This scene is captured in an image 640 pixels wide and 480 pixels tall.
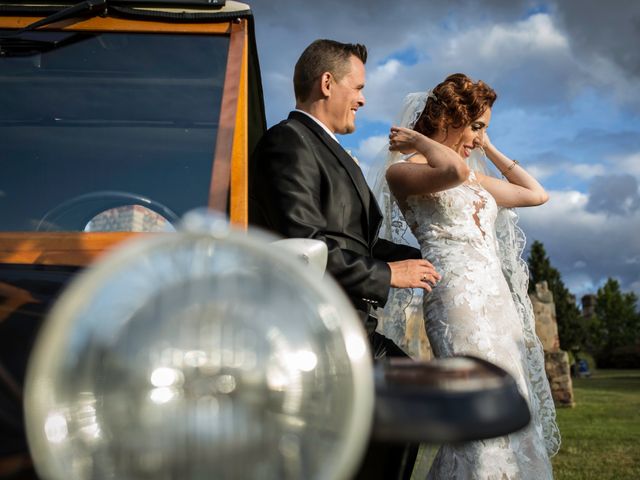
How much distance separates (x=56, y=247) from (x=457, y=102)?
7.26 ft

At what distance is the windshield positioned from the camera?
5.30ft

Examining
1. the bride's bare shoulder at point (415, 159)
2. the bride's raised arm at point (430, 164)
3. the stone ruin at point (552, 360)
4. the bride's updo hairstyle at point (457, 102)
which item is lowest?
the stone ruin at point (552, 360)

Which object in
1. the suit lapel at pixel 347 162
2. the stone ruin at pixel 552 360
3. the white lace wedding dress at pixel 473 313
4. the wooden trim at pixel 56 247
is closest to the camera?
the wooden trim at pixel 56 247

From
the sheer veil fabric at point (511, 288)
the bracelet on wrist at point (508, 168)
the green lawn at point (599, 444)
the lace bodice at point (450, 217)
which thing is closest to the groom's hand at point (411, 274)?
the lace bodice at point (450, 217)

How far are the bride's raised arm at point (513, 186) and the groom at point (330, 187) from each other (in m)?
1.47

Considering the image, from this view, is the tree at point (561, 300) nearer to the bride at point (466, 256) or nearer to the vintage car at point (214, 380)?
the bride at point (466, 256)

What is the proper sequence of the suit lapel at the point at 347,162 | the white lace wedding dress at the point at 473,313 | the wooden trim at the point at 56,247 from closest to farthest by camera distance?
the wooden trim at the point at 56,247 < the suit lapel at the point at 347,162 < the white lace wedding dress at the point at 473,313

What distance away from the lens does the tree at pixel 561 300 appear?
4431 centimetres

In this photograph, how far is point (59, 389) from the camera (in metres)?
0.66

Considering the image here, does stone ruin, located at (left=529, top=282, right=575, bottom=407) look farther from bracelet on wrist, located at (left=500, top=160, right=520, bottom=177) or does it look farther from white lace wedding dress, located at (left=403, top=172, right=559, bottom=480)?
white lace wedding dress, located at (left=403, top=172, right=559, bottom=480)

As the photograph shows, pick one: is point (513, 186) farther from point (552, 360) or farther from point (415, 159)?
point (552, 360)

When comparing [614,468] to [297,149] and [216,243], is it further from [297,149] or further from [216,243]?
[216,243]

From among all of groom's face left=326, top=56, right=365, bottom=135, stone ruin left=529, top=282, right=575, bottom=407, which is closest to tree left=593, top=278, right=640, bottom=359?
stone ruin left=529, top=282, right=575, bottom=407

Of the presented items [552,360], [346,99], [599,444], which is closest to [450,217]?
[346,99]
